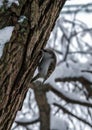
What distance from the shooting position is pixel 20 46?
3.31 ft

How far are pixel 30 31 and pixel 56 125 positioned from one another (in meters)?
2.59

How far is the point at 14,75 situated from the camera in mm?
1030

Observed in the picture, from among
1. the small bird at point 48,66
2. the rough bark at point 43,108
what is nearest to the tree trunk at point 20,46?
the small bird at point 48,66

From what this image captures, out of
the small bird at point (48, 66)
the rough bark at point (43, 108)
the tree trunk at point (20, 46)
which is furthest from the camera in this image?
the rough bark at point (43, 108)

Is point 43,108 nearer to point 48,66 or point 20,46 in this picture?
point 48,66

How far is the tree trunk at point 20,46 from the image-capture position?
1.00m

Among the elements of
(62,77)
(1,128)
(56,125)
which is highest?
(1,128)

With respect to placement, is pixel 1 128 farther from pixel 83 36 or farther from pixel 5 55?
pixel 83 36

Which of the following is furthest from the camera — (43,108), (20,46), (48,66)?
(43,108)

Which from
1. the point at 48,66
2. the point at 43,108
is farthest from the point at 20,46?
the point at 43,108

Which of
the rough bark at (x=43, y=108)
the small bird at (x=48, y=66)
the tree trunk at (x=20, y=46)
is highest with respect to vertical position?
the tree trunk at (x=20, y=46)

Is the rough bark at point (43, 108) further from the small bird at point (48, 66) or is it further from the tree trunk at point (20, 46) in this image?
the tree trunk at point (20, 46)

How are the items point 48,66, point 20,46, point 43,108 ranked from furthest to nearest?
point 43,108 < point 48,66 < point 20,46

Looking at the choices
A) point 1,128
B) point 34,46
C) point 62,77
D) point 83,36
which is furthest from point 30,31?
point 83,36
